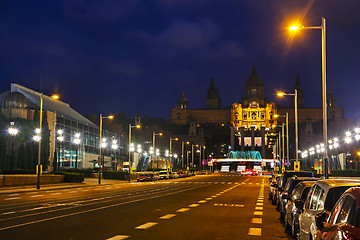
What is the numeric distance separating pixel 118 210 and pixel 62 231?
22.7 ft

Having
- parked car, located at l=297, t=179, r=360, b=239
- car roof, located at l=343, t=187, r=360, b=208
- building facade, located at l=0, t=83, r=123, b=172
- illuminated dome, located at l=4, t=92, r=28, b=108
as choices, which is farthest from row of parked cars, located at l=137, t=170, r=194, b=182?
car roof, located at l=343, t=187, r=360, b=208

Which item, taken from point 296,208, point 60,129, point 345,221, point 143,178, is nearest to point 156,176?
point 143,178

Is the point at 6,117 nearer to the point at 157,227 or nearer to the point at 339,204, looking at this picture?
the point at 157,227

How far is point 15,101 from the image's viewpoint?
226 ft

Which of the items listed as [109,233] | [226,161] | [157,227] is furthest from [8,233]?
[226,161]

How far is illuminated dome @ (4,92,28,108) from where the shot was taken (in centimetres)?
6894

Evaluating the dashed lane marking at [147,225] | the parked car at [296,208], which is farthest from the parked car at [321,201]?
the dashed lane marking at [147,225]

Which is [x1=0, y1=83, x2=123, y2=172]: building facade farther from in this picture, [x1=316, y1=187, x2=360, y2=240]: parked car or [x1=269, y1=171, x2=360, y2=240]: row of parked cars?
[x1=316, y1=187, x2=360, y2=240]: parked car

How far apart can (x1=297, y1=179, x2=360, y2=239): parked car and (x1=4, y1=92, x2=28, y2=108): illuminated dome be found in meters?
64.8

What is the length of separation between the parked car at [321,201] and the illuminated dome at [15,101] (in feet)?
212

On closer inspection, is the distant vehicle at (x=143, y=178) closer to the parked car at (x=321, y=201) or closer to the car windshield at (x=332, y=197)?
the parked car at (x=321, y=201)

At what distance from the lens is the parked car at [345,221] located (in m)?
5.43

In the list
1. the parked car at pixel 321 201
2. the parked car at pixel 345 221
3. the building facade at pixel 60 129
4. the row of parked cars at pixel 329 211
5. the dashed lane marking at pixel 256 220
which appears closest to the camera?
the parked car at pixel 345 221

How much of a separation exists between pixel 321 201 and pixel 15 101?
6582 cm
